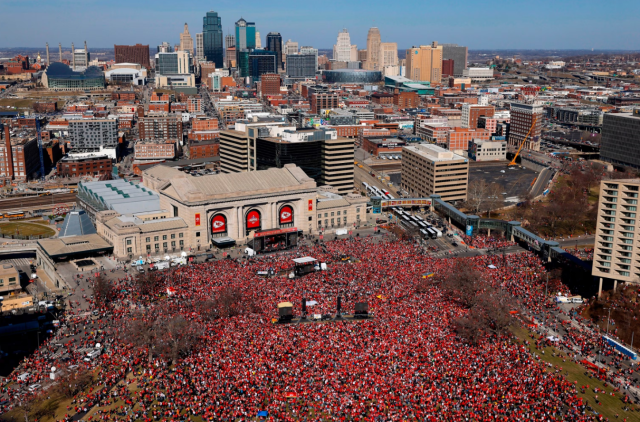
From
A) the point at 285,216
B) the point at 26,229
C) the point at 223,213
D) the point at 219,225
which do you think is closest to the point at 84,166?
the point at 26,229

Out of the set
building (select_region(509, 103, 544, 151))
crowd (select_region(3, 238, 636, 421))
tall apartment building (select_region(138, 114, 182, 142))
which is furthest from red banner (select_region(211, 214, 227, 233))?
building (select_region(509, 103, 544, 151))

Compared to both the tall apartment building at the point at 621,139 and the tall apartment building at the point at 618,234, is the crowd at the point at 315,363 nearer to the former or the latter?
the tall apartment building at the point at 618,234

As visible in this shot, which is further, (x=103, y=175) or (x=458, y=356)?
(x=103, y=175)

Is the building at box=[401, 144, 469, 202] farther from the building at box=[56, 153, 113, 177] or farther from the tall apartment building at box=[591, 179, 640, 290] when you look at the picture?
the building at box=[56, 153, 113, 177]

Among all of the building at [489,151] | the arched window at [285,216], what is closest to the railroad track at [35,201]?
the arched window at [285,216]

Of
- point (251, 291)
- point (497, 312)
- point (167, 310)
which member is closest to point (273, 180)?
point (251, 291)

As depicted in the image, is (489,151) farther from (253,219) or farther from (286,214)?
(253,219)

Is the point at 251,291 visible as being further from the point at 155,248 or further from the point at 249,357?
the point at 155,248

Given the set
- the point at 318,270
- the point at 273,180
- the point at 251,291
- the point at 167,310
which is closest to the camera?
the point at 167,310
